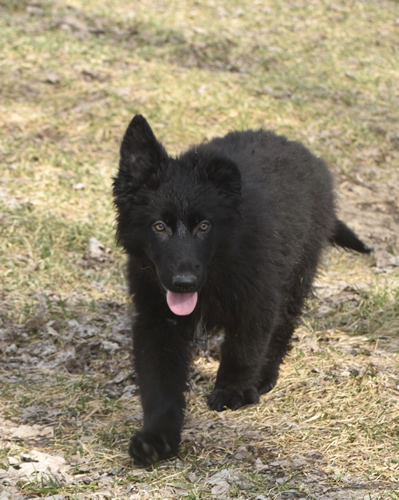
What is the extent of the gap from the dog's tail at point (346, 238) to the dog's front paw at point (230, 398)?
173 centimetres

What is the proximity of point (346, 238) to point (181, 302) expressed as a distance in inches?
91.8

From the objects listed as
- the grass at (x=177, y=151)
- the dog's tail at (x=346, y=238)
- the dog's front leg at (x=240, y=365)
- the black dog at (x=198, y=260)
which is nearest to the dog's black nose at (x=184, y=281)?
the black dog at (x=198, y=260)

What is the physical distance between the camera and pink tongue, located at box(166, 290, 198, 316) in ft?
13.2

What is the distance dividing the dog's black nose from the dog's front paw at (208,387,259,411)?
3.55 feet

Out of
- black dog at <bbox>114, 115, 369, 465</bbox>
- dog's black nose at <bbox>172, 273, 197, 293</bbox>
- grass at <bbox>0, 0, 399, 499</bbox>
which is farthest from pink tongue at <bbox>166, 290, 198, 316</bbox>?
grass at <bbox>0, 0, 399, 499</bbox>

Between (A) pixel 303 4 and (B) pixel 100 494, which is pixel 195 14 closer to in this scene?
(A) pixel 303 4

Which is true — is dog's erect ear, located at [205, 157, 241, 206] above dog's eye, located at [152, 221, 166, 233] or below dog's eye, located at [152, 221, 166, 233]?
above

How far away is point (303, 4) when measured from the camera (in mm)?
13531

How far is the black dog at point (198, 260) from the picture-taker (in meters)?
3.93

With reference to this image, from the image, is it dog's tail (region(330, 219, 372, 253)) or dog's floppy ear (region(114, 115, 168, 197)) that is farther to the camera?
dog's tail (region(330, 219, 372, 253))

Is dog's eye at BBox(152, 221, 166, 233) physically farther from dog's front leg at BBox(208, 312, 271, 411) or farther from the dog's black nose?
dog's front leg at BBox(208, 312, 271, 411)

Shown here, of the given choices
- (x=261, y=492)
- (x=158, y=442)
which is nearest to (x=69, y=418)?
(x=158, y=442)

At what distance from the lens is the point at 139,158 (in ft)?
13.4

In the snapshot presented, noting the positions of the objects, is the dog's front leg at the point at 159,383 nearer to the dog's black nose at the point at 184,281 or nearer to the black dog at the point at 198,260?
the black dog at the point at 198,260
